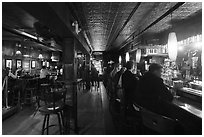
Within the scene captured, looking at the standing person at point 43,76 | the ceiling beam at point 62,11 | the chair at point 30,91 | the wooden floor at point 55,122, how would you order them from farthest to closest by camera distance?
the standing person at point 43,76 < the chair at point 30,91 < the wooden floor at point 55,122 < the ceiling beam at point 62,11

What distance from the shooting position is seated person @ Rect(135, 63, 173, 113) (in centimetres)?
251

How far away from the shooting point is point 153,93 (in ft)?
8.45

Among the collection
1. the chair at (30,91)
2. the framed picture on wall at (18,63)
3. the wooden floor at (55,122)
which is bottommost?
the wooden floor at (55,122)

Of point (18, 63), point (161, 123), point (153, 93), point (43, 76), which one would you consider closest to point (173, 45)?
point (153, 93)

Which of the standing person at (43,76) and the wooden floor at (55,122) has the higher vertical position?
the standing person at (43,76)

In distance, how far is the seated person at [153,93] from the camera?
2512 millimetres

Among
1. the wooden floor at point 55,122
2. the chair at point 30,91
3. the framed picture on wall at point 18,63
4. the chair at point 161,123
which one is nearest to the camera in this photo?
the chair at point 161,123

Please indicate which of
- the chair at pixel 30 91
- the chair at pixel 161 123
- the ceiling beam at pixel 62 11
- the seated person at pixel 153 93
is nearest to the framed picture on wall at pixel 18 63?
the chair at pixel 30 91

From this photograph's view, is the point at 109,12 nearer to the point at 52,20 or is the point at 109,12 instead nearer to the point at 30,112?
the point at 52,20

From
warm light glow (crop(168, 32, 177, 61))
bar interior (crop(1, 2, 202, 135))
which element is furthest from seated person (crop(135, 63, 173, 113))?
warm light glow (crop(168, 32, 177, 61))

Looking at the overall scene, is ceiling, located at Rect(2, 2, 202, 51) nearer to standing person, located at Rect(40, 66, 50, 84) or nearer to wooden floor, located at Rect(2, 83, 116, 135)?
wooden floor, located at Rect(2, 83, 116, 135)

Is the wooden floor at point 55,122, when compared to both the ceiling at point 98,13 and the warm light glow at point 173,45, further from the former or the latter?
the ceiling at point 98,13

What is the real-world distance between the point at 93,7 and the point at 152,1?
1.12 meters

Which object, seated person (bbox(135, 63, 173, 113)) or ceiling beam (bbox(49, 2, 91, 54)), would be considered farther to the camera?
seated person (bbox(135, 63, 173, 113))
